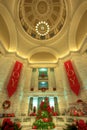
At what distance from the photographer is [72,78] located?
13.6 metres

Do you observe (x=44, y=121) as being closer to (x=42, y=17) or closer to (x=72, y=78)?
(x=72, y=78)

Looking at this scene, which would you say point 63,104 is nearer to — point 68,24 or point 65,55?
point 65,55

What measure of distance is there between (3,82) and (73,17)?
48.0 feet

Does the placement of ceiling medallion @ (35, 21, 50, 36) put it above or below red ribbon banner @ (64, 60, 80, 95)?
above

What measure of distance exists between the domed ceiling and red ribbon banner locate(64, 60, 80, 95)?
7.11m

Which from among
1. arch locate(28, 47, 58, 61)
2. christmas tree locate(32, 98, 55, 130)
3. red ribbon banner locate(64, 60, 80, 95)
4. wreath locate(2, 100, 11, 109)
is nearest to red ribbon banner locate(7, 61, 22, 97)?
wreath locate(2, 100, 11, 109)

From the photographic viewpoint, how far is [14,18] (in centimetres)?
1498

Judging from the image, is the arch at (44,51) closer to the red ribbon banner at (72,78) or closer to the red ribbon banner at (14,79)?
the red ribbon banner at (72,78)

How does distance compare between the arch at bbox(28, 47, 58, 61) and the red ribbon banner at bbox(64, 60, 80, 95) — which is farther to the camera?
the arch at bbox(28, 47, 58, 61)

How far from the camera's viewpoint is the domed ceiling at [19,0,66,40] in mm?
17125

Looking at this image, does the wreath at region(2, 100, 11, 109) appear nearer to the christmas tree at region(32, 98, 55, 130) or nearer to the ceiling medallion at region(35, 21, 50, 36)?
the christmas tree at region(32, 98, 55, 130)

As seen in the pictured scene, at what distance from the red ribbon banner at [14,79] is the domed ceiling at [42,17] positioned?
7163 mm

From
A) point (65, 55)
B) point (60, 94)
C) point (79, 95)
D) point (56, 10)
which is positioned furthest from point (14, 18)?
point (79, 95)

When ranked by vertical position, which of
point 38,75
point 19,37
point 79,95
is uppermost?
point 19,37
